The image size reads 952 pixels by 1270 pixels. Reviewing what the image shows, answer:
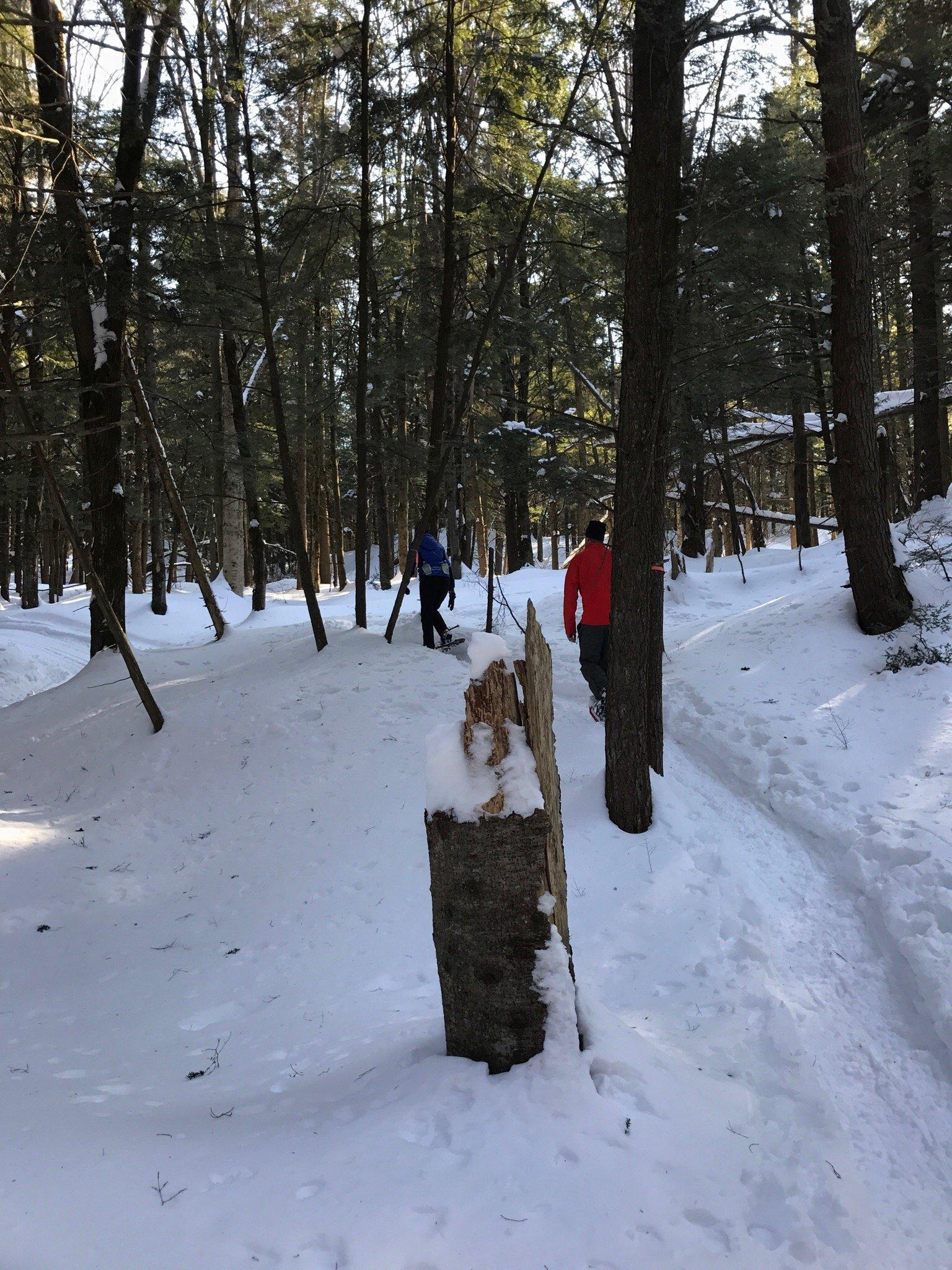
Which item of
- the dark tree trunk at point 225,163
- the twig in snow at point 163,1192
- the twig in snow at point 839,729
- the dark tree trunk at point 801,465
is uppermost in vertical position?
the dark tree trunk at point 225,163

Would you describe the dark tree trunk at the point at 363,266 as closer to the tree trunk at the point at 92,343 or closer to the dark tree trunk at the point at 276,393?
the dark tree trunk at the point at 276,393

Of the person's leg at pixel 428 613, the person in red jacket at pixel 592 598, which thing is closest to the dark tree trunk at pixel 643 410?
the person in red jacket at pixel 592 598

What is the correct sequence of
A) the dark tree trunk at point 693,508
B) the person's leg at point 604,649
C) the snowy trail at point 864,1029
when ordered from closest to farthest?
the snowy trail at point 864,1029 < the person's leg at point 604,649 < the dark tree trunk at point 693,508

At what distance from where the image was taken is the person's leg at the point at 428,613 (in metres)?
10.1

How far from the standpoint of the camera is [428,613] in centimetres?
1022

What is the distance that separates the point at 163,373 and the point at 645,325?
17491mm

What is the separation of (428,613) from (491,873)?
25.5 feet

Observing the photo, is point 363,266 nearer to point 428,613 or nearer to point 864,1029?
point 428,613

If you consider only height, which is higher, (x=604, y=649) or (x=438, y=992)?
(x=604, y=649)

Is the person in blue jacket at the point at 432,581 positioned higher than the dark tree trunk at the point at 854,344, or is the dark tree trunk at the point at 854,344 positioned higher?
the dark tree trunk at the point at 854,344

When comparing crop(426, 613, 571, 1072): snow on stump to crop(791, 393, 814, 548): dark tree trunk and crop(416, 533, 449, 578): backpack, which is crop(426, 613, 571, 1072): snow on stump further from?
crop(791, 393, 814, 548): dark tree trunk

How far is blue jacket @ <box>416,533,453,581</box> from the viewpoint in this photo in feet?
32.5

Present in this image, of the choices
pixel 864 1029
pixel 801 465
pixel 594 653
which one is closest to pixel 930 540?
pixel 594 653

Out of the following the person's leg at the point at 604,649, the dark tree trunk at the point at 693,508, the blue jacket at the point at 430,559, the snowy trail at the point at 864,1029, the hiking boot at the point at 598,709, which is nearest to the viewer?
the snowy trail at the point at 864,1029
